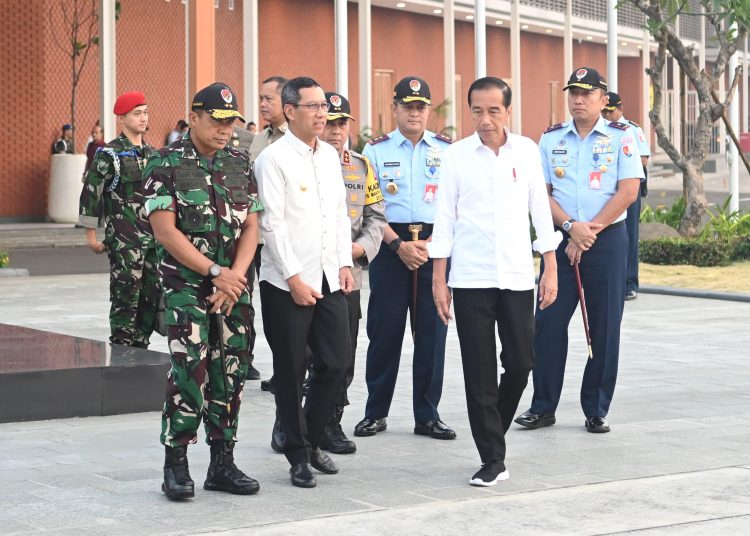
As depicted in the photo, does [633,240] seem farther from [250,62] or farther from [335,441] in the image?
[250,62]

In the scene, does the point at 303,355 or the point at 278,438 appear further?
the point at 278,438

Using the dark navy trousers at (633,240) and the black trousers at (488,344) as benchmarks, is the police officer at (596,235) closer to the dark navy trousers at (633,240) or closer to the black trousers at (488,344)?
the black trousers at (488,344)

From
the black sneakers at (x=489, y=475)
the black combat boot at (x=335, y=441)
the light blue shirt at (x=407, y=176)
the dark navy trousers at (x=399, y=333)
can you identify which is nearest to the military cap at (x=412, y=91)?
the light blue shirt at (x=407, y=176)

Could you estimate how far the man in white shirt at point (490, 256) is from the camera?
23.3ft

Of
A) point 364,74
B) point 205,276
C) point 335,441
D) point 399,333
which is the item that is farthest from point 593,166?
point 364,74

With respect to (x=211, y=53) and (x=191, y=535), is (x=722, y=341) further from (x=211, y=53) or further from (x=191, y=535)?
(x=211, y=53)

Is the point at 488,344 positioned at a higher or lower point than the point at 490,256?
lower

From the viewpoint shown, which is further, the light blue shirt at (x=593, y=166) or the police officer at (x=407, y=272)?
the light blue shirt at (x=593, y=166)

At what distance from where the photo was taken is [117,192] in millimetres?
9078

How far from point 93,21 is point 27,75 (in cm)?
169

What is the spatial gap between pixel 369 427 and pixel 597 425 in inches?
48.9

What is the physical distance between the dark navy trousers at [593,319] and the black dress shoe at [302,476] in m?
2.01

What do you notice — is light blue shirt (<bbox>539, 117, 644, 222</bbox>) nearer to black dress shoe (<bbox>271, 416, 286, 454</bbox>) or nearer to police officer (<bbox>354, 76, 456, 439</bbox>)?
police officer (<bbox>354, 76, 456, 439</bbox>)

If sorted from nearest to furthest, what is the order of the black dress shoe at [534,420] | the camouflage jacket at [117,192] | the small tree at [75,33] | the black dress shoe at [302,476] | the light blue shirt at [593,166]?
the black dress shoe at [302,476]
the black dress shoe at [534,420]
the light blue shirt at [593,166]
the camouflage jacket at [117,192]
the small tree at [75,33]
